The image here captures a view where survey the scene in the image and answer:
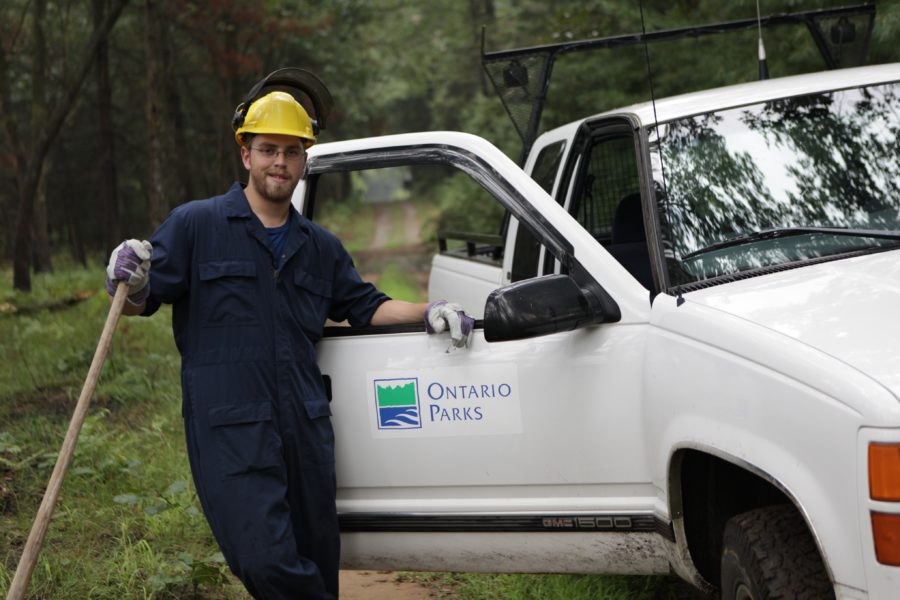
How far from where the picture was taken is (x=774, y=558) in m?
3.02

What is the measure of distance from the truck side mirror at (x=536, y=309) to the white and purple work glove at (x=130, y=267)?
1.11m

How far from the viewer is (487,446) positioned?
3.77 metres

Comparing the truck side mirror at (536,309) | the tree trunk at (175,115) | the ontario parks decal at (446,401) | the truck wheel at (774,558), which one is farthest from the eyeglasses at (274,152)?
the tree trunk at (175,115)

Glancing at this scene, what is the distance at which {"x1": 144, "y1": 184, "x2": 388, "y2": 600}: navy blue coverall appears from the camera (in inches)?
145

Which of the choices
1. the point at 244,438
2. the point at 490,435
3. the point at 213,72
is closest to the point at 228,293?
the point at 244,438

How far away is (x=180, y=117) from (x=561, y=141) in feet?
68.0

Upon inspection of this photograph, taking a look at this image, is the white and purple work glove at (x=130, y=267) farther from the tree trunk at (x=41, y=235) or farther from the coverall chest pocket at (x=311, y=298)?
the tree trunk at (x=41, y=235)

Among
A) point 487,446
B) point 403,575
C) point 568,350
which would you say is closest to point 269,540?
point 487,446

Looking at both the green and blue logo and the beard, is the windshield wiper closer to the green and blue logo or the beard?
the green and blue logo

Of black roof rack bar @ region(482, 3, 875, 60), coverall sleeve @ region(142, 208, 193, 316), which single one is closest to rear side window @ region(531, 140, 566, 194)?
black roof rack bar @ region(482, 3, 875, 60)

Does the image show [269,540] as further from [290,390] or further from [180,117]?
[180,117]

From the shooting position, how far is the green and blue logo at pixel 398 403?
385 cm

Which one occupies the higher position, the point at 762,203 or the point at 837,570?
the point at 762,203

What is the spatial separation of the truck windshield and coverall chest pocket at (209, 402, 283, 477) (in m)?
1.38
